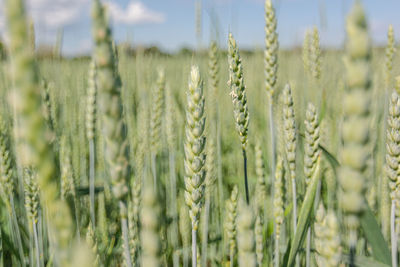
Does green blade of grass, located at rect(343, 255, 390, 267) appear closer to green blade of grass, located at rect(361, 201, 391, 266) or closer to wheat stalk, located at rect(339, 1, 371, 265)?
green blade of grass, located at rect(361, 201, 391, 266)

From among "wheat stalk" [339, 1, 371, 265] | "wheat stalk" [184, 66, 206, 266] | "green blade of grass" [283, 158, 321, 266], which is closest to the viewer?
"wheat stalk" [339, 1, 371, 265]

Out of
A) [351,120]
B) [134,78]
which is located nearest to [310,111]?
[351,120]

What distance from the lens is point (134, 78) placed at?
3.53 m

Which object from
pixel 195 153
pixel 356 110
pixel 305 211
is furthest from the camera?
pixel 305 211

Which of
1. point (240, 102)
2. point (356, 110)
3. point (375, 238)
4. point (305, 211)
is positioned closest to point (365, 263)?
point (375, 238)

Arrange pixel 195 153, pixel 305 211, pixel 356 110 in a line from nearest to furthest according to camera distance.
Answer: pixel 356 110 < pixel 195 153 < pixel 305 211

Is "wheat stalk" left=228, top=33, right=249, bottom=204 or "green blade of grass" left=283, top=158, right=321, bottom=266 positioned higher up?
"wheat stalk" left=228, top=33, right=249, bottom=204

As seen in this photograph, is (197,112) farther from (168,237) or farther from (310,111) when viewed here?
(168,237)

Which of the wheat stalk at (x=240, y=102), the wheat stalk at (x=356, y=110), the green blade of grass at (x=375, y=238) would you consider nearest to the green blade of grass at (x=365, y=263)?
the green blade of grass at (x=375, y=238)

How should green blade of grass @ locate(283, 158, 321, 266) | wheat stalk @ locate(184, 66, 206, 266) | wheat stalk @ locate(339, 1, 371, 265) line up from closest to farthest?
1. wheat stalk @ locate(339, 1, 371, 265)
2. wheat stalk @ locate(184, 66, 206, 266)
3. green blade of grass @ locate(283, 158, 321, 266)

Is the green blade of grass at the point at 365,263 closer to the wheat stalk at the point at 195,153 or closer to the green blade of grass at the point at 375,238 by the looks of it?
the green blade of grass at the point at 375,238

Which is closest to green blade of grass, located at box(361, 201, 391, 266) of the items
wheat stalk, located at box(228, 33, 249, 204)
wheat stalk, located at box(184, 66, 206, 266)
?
wheat stalk, located at box(228, 33, 249, 204)

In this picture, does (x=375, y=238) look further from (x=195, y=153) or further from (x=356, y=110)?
(x=356, y=110)

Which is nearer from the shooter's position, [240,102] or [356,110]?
[356,110]
